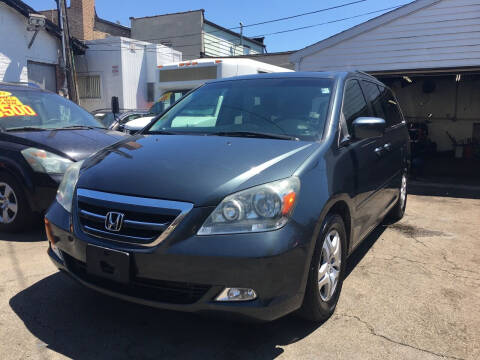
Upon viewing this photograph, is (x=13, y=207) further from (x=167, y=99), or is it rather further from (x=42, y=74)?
(x=42, y=74)

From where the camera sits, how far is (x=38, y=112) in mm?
5188

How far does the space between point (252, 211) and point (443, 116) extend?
13716mm

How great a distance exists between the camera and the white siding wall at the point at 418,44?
912cm

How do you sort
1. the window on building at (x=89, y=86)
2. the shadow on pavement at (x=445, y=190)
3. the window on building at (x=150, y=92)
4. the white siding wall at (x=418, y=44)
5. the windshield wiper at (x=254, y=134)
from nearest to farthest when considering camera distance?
the windshield wiper at (x=254, y=134)
the shadow on pavement at (x=445, y=190)
the white siding wall at (x=418, y=44)
the window on building at (x=89, y=86)
the window on building at (x=150, y=92)

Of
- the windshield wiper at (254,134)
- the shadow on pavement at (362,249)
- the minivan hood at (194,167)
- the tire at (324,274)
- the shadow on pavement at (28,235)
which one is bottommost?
the shadow on pavement at (362,249)

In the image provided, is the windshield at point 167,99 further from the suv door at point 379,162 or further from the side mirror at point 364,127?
the side mirror at point 364,127

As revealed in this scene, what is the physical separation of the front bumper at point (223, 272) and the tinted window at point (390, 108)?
9.34 ft

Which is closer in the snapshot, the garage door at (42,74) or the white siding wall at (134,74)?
the garage door at (42,74)

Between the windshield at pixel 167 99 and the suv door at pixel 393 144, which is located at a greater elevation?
the windshield at pixel 167 99

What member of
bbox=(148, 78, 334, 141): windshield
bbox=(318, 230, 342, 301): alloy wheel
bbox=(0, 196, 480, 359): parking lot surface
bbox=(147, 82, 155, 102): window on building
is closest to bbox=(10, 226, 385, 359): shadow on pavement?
bbox=(0, 196, 480, 359): parking lot surface

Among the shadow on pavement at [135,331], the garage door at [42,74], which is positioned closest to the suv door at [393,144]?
the shadow on pavement at [135,331]

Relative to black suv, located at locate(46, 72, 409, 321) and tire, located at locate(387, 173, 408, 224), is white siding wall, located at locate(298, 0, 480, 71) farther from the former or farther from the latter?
black suv, located at locate(46, 72, 409, 321)

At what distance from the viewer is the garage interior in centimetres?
1296

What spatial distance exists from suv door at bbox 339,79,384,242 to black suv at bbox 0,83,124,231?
2820mm
